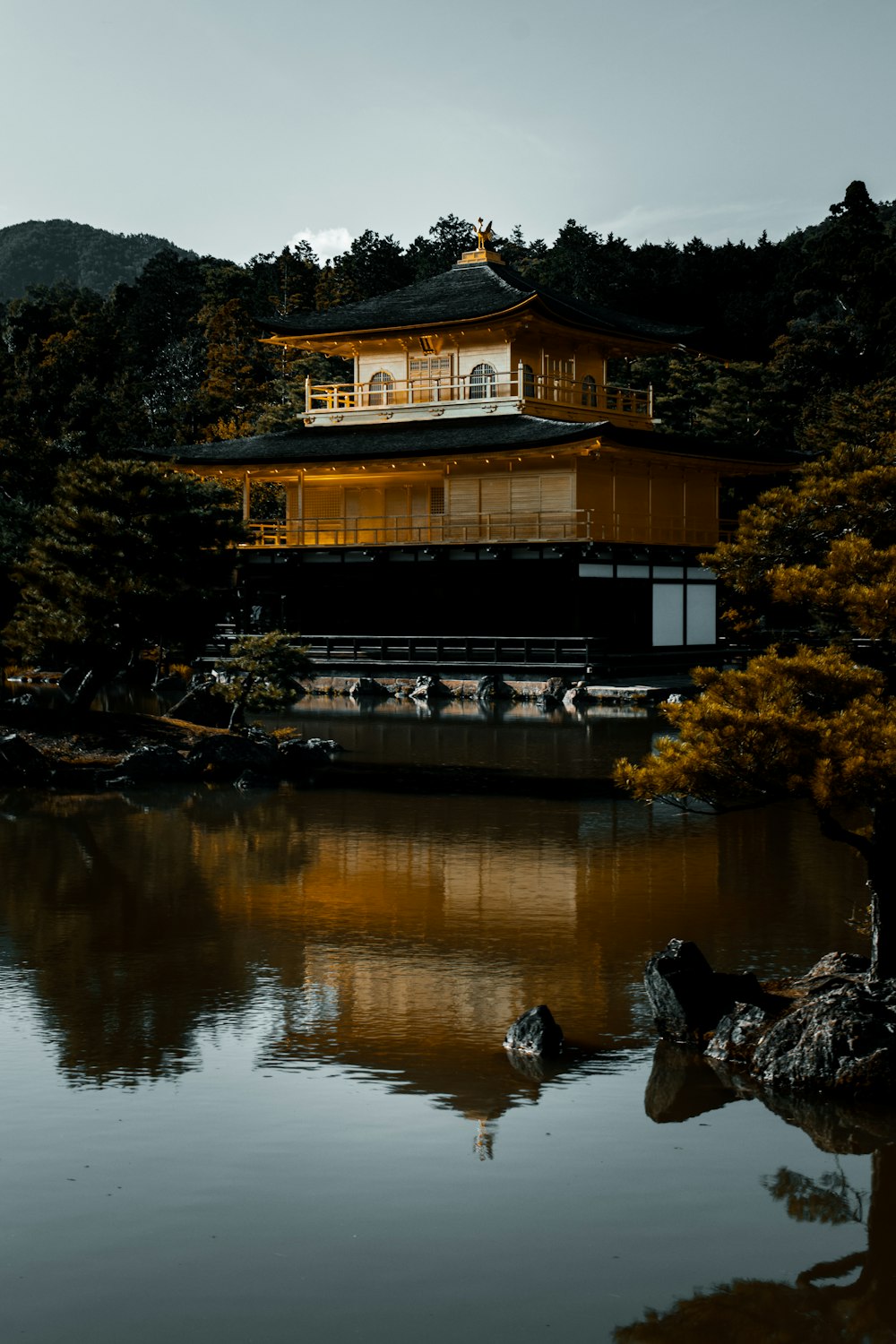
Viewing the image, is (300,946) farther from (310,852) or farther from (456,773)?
(456,773)

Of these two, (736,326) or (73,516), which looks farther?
(736,326)

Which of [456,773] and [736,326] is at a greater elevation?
[736,326]

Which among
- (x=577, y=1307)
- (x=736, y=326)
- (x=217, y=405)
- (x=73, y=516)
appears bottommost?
(x=577, y=1307)

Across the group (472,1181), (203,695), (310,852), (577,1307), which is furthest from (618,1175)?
(203,695)

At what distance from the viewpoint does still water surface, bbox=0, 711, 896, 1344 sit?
272 inches

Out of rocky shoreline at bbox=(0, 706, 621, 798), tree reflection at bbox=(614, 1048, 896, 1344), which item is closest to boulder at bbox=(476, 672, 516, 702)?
rocky shoreline at bbox=(0, 706, 621, 798)

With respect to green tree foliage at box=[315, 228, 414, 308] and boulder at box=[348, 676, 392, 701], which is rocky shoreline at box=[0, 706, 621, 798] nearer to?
boulder at box=[348, 676, 392, 701]

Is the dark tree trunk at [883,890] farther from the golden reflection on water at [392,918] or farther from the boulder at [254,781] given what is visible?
the boulder at [254,781]

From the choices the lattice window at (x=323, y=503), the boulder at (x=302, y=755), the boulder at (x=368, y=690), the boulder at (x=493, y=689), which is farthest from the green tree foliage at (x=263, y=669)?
the lattice window at (x=323, y=503)

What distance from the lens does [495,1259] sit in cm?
718

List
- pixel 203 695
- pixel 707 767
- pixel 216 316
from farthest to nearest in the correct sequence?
pixel 216 316 → pixel 203 695 → pixel 707 767

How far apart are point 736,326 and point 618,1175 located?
280ft

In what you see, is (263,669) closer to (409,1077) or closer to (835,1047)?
(409,1077)

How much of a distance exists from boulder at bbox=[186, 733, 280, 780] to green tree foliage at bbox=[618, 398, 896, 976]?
13685 mm
